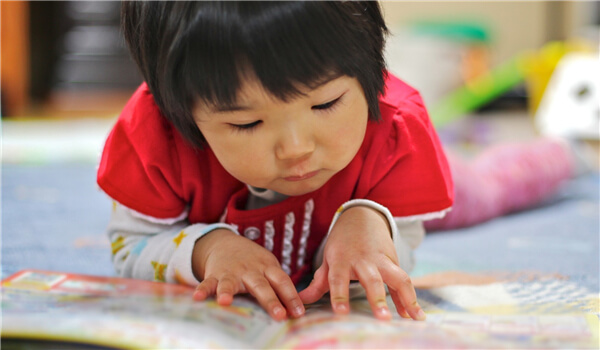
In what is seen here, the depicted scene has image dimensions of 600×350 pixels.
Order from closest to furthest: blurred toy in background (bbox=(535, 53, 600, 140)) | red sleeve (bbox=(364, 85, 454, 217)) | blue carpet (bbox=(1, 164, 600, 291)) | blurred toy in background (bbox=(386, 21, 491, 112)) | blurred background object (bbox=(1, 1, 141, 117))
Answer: red sleeve (bbox=(364, 85, 454, 217)) → blue carpet (bbox=(1, 164, 600, 291)) → blurred toy in background (bbox=(535, 53, 600, 140)) → blurred toy in background (bbox=(386, 21, 491, 112)) → blurred background object (bbox=(1, 1, 141, 117))

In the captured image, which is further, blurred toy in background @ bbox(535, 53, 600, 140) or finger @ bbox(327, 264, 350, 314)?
blurred toy in background @ bbox(535, 53, 600, 140)

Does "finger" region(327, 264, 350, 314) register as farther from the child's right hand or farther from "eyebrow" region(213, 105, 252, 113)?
"eyebrow" region(213, 105, 252, 113)

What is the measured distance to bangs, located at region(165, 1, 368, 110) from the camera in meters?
0.47

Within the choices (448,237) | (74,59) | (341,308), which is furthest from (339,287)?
(74,59)

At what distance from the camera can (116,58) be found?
3160 millimetres

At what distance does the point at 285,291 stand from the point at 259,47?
0.19 meters

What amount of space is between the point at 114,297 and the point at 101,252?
0.33 metres

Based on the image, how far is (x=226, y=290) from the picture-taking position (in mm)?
518

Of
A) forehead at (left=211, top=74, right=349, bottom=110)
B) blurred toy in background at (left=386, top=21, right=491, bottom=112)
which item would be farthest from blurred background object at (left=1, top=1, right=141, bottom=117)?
forehead at (left=211, top=74, right=349, bottom=110)

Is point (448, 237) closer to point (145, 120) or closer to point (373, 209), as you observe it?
point (373, 209)

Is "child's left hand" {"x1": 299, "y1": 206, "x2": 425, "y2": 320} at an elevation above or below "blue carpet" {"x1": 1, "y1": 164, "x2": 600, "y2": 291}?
above

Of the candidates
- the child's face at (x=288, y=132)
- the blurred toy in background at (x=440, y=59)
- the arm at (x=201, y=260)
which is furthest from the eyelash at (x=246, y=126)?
the blurred toy in background at (x=440, y=59)

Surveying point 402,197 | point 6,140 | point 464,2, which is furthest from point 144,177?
point 464,2

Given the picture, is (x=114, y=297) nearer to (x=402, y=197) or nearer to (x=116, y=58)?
(x=402, y=197)
